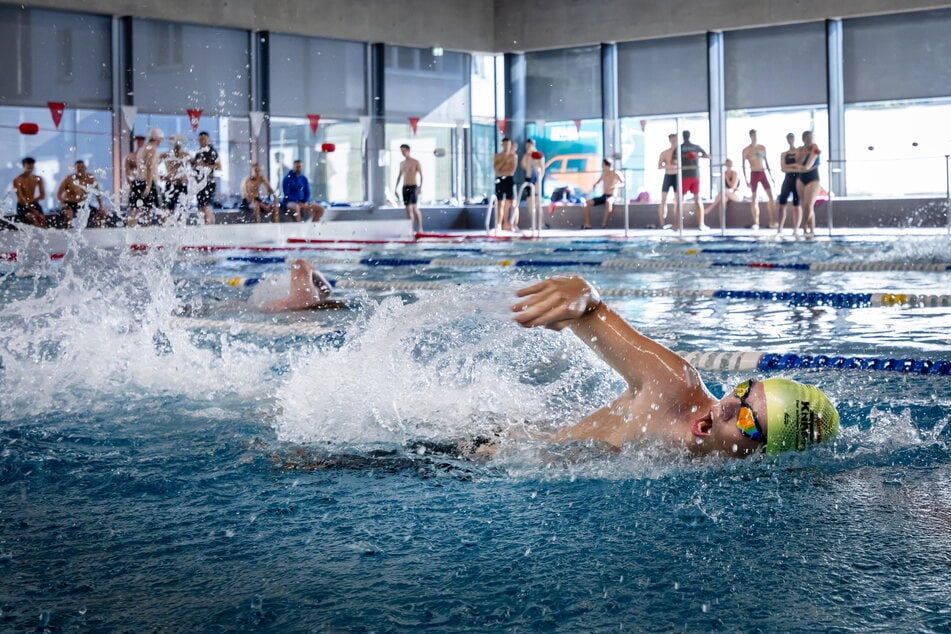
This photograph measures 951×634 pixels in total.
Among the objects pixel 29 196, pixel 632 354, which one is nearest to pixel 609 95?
pixel 29 196

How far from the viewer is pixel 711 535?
2572mm

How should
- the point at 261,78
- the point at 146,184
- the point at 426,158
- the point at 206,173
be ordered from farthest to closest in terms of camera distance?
the point at 426,158, the point at 261,78, the point at 206,173, the point at 146,184

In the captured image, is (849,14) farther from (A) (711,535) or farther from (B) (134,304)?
(A) (711,535)

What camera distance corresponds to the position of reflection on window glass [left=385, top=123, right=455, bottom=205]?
20922 mm

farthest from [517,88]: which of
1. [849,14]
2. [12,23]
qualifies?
[12,23]

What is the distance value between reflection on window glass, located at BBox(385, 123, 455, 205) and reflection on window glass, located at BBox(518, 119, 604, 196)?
1.69m

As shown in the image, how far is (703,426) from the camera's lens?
2.91 meters

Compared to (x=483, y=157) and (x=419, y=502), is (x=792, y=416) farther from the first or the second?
(x=483, y=157)

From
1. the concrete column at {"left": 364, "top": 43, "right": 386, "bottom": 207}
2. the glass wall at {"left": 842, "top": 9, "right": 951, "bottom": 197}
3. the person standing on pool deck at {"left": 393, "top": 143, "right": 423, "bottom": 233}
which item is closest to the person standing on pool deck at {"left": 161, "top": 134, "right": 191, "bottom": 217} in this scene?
the person standing on pool deck at {"left": 393, "top": 143, "right": 423, "bottom": 233}

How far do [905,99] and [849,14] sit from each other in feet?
5.75

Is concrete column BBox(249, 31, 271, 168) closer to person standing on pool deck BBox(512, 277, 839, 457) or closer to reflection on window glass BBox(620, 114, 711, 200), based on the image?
reflection on window glass BBox(620, 114, 711, 200)

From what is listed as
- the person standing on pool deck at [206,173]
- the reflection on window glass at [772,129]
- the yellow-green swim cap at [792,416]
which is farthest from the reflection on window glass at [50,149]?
the yellow-green swim cap at [792,416]

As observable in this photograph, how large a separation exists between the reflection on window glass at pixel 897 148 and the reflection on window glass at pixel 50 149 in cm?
1123

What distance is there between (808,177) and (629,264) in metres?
5.87
